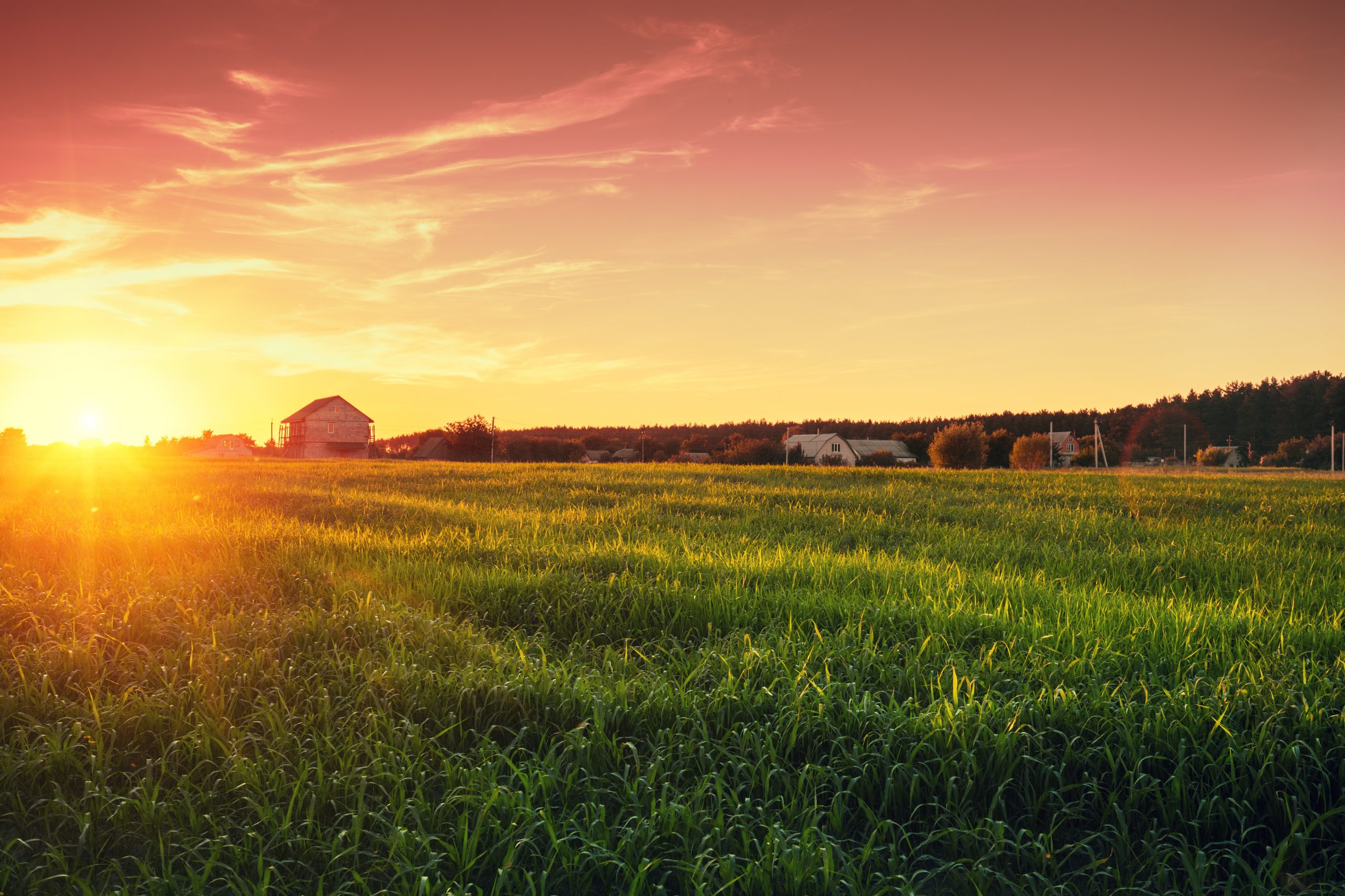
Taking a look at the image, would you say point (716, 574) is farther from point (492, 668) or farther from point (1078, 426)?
point (1078, 426)

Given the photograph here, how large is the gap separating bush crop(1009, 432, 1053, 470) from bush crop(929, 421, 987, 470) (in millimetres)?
3938

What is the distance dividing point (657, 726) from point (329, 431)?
8952cm

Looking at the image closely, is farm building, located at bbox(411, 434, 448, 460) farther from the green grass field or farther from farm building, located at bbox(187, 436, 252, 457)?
the green grass field

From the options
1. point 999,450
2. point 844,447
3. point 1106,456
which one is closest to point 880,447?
point 844,447

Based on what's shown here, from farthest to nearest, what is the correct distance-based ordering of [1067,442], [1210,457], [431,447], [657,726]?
1. [1067,442]
2. [431,447]
3. [1210,457]
4. [657,726]

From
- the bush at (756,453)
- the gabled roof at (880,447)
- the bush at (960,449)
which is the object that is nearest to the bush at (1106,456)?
the gabled roof at (880,447)

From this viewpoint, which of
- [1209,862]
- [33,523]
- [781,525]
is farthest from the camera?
[781,525]

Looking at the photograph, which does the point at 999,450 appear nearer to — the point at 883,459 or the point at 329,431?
the point at 883,459

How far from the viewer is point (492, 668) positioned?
4.66 metres

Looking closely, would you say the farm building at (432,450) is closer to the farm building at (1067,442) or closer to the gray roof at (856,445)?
the gray roof at (856,445)

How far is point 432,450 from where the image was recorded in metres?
92.7

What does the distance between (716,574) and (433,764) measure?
3.88 metres

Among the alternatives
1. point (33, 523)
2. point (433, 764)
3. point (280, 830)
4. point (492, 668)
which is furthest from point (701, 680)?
point (33, 523)

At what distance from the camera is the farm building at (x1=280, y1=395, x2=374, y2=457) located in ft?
277
